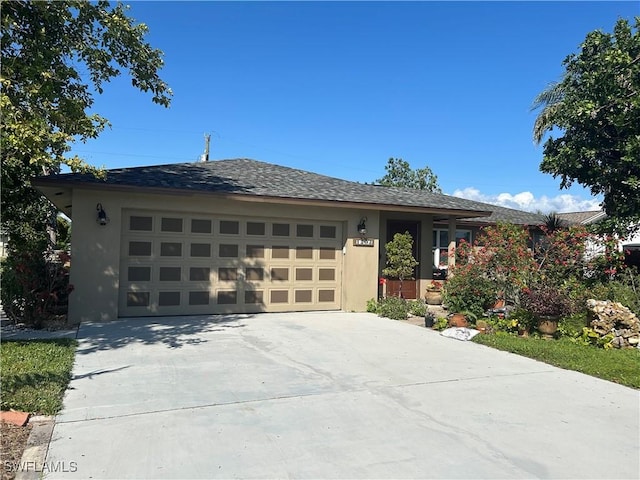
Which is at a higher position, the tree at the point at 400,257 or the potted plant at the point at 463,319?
the tree at the point at 400,257

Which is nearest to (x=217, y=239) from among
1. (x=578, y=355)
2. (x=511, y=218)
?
→ (x=578, y=355)

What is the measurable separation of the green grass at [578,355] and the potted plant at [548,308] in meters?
0.29

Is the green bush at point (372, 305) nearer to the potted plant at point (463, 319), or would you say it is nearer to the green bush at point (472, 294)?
the green bush at point (472, 294)

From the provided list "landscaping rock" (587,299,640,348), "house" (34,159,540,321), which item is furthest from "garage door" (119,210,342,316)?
"landscaping rock" (587,299,640,348)

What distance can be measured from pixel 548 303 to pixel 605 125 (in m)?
6.03

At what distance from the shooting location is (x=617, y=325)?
27.0 ft

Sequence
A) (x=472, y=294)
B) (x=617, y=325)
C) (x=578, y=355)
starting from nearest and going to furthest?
1. (x=578, y=355)
2. (x=617, y=325)
3. (x=472, y=294)

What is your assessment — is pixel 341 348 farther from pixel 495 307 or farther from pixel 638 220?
pixel 638 220

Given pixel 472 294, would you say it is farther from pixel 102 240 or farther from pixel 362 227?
pixel 102 240

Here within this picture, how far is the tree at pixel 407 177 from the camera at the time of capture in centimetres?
4531

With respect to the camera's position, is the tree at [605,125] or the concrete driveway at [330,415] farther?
the tree at [605,125]

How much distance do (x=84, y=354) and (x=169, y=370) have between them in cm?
158

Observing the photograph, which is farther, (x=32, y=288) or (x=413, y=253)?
(x=413, y=253)

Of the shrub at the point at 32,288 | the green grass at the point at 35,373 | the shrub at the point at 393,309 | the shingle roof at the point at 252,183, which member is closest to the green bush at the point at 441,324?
the shrub at the point at 393,309
